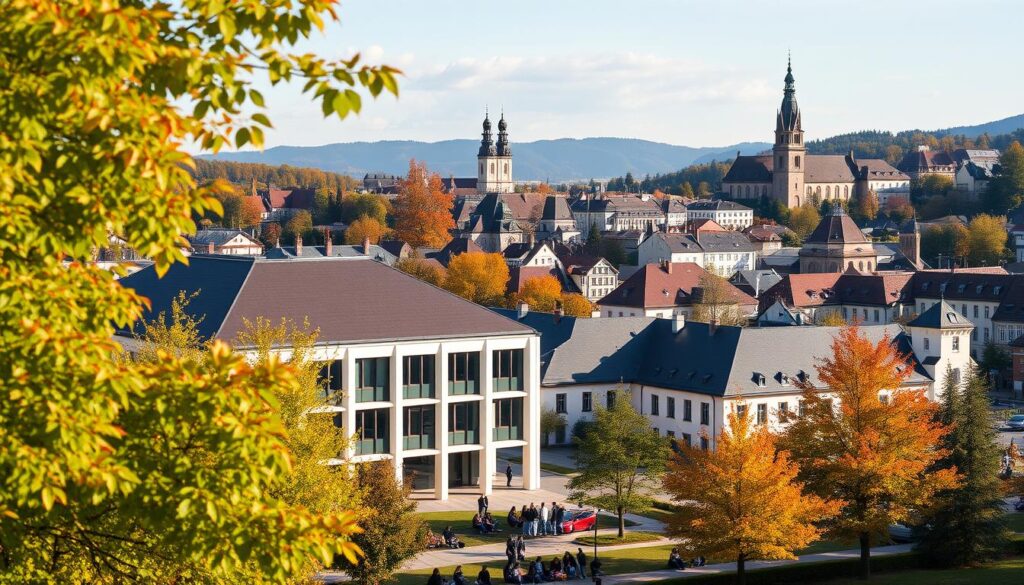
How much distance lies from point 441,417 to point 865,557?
16.3 metres

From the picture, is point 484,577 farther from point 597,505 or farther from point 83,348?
point 83,348

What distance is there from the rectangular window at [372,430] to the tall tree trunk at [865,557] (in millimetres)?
17192

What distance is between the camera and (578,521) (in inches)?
1916

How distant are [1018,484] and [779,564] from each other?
1257 cm

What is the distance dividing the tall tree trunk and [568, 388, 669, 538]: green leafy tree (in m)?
7.33

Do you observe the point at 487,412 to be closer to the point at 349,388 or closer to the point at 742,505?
the point at 349,388

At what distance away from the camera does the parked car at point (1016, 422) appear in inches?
2923

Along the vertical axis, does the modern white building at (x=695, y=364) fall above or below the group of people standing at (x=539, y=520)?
above

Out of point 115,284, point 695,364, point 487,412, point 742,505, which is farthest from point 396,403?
point 115,284

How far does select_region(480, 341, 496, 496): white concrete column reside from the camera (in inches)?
2104

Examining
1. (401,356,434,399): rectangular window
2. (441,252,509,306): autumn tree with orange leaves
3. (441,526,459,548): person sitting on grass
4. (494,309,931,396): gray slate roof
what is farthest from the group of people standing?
(441,252,509,306): autumn tree with orange leaves

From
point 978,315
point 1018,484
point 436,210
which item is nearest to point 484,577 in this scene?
point 1018,484

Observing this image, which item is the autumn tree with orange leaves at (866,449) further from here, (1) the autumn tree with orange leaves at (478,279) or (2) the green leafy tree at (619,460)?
(1) the autumn tree with orange leaves at (478,279)

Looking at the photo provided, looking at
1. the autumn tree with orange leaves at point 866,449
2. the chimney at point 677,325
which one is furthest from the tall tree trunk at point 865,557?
the chimney at point 677,325
